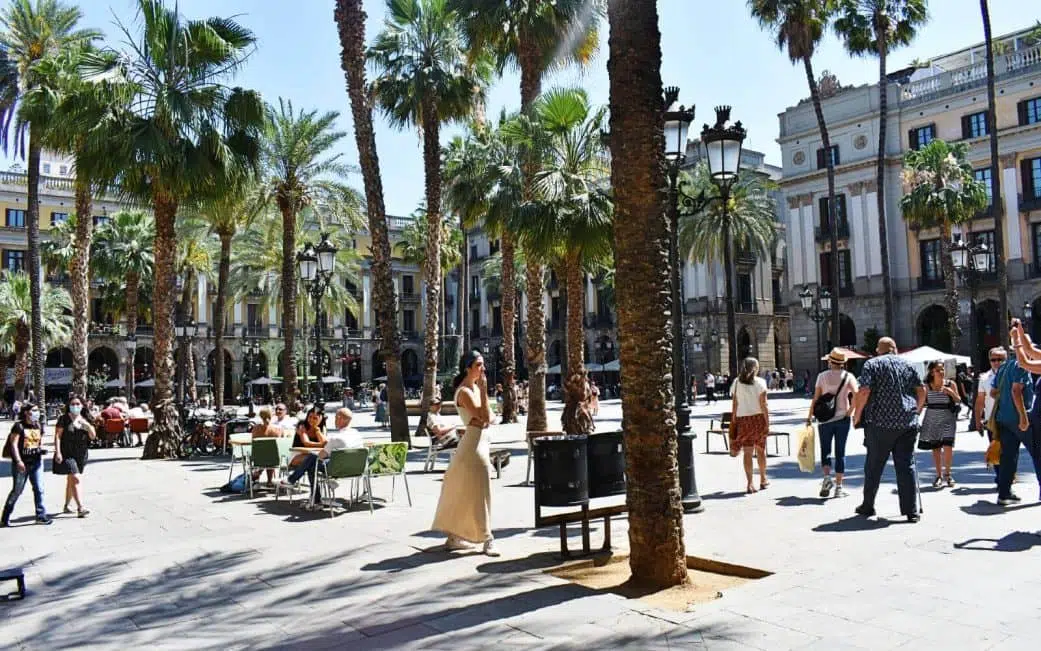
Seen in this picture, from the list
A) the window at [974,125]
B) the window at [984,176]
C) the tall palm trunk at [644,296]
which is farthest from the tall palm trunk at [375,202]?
the window at [974,125]

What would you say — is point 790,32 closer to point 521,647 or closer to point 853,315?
point 853,315

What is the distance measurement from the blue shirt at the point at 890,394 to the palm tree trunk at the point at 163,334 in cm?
1408

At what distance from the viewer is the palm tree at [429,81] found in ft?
72.0

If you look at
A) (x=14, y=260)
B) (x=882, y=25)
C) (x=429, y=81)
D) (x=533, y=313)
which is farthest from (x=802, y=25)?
(x=14, y=260)

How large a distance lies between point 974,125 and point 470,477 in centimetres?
3936

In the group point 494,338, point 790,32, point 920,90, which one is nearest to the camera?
point 790,32

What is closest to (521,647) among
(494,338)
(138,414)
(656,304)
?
(656,304)

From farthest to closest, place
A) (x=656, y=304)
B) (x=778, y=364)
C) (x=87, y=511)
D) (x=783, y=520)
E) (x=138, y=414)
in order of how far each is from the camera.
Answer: (x=778, y=364) < (x=138, y=414) < (x=87, y=511) < (x=783, y=520) < (x=656, y=304)

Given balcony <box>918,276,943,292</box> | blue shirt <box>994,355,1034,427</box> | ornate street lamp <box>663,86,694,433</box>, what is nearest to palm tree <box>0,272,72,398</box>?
ornate street lamp <box>663,86,694,433</box>

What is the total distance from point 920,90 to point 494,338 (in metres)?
36.7

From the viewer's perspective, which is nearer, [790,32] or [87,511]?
[87,511]

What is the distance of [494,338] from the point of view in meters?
68.2

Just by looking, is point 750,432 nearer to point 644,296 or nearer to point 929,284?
point 644,296

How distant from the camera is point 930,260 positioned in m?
40.6
